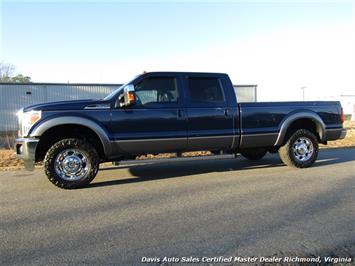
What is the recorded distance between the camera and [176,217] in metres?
4.91

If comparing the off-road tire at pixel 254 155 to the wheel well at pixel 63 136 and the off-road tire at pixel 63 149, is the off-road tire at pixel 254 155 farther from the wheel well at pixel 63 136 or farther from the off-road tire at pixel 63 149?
the off-road tire at pixel 63 149

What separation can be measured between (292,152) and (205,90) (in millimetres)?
2449

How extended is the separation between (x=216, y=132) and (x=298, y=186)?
6.19ft

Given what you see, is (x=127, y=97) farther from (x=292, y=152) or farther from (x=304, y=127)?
(x=304, y=127)

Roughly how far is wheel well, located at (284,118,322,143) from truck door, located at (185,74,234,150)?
1603mm

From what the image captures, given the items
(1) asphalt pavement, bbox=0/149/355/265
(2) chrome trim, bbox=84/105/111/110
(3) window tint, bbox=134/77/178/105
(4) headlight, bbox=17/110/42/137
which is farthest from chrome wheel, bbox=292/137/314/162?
(4) headlight, bbox=17/110/42/137

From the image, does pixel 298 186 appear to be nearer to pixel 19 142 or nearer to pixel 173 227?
pixel 173 227

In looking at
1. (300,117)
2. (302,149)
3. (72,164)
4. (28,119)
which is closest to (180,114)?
(72,164)

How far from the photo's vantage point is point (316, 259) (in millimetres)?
3568

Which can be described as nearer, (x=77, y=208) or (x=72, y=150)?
(x=77, y=208)

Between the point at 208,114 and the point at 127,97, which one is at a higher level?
the point at 127,97

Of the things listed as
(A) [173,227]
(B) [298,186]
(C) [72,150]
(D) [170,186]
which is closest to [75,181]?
(C) [72,150]

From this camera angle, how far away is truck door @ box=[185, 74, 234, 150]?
7.42 metres

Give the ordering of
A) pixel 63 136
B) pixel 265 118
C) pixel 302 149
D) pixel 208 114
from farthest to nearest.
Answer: pixel 302 149 → pixel 265 118 → pixel 208 114 → pixel 63 136
